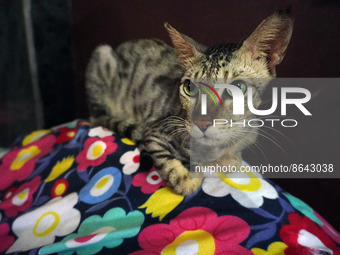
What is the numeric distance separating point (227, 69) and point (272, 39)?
106 mm

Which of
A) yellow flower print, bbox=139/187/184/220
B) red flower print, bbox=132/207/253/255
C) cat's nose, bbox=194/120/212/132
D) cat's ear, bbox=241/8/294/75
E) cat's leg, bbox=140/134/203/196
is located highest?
cat's ear, bbox=241/8/294/75

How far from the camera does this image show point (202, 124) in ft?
2.18

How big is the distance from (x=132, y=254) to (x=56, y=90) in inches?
43.2

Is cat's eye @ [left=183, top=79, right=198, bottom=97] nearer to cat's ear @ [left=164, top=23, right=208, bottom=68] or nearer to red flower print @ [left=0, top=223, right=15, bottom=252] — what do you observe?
cat's ear @ [left=164, top=23, right=208, bottom=68]

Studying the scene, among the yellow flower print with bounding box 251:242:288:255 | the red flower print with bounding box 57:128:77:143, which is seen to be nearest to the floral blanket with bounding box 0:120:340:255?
the yellow flower print with bounding box 251:242:288:255

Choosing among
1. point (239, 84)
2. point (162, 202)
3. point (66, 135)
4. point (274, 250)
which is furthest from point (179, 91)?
point (66, 135)

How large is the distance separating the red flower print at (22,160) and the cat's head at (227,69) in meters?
0.64

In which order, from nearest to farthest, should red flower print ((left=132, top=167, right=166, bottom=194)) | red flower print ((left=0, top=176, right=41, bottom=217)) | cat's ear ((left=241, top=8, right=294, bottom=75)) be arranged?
cat's ear ((left=241, top=8, right=294, bottom=75)) < red flower print ((left=132, top=167, right=166, bottom=194)) < red flower print ((left=0, top=176, right=41, bottom=217))

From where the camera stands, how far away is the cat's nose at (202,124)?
2.15 feet

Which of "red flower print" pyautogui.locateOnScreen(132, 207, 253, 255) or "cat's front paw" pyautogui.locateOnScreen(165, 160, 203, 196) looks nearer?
"red flower print" pyautogui.locateOnScreen(132, 207, 253, 255)

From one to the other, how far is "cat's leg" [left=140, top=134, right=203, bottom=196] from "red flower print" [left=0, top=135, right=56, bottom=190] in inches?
17.7

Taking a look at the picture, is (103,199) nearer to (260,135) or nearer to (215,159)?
(215,159)

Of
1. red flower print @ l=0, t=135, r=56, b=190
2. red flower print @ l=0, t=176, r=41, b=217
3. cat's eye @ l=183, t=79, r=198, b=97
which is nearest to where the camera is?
cat's eye @ l=183, t=79, r=198, b=97

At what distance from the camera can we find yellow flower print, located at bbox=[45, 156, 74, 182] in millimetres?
962
